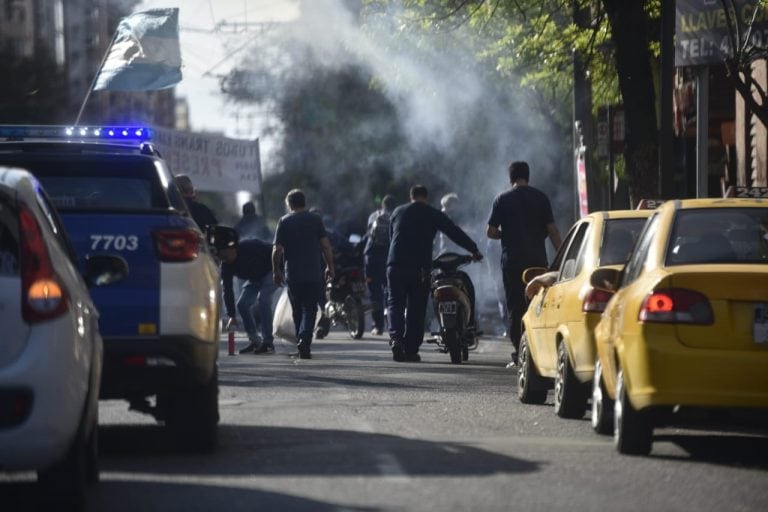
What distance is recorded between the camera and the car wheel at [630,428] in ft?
34.5

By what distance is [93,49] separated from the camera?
129125 millimetres

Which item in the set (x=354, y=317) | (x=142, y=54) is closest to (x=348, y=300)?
(x=354, y=317)

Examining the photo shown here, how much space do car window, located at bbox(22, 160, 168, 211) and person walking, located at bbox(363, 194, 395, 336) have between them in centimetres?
1638

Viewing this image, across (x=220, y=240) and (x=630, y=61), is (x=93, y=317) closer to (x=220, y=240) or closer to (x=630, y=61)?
(x=220, y=240)

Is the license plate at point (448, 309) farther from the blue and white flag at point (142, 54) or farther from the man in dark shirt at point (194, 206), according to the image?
the blue and white flag at point (142, 54)

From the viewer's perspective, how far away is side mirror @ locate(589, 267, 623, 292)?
37.6 feet

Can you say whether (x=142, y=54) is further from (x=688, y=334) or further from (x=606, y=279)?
(x=688, y=334)

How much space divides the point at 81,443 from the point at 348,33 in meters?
57.2

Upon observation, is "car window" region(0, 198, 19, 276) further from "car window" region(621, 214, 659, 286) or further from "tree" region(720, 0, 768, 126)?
"tree" region(720, 0, 768, 126)

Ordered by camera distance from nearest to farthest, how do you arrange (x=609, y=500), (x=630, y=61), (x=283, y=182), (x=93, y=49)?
(x=609, y=500), (x=630, y=61), (x=283, y=182), (x=93, y=49)

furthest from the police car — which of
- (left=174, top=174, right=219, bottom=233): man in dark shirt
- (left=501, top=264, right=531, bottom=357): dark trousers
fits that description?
(left=174, top=174, right=219, bottom=233): man in dark shirt

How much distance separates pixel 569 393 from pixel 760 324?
3.12 m

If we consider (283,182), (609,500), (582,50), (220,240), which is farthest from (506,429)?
(283,182)

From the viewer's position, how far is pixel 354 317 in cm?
2775
